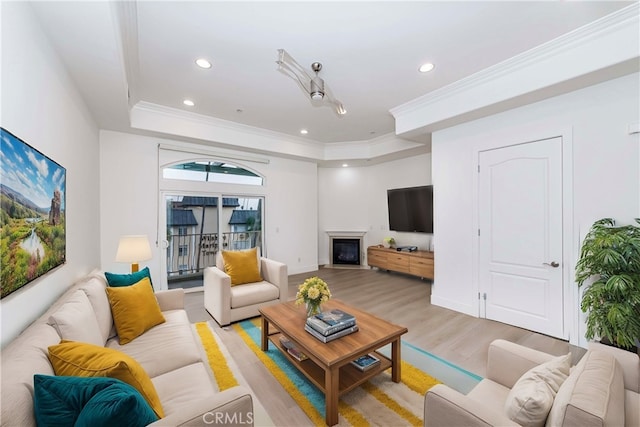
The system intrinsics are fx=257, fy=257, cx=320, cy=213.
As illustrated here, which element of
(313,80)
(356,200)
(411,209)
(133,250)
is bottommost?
(133,250)

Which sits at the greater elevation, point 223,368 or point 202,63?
point 202,63

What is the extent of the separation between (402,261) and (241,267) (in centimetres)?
328

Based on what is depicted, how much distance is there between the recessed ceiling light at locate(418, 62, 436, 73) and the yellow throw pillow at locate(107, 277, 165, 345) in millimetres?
3516

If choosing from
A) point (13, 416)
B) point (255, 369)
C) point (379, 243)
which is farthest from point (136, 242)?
point (379, 243)

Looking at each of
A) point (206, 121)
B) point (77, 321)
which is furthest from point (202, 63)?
point (77, 321)

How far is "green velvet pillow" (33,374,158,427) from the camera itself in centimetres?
83

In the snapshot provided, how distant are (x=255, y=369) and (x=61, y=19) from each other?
2.87 metres

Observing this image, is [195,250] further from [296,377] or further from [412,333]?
[412,333]

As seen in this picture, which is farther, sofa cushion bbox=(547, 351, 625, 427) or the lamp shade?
the lamp shade

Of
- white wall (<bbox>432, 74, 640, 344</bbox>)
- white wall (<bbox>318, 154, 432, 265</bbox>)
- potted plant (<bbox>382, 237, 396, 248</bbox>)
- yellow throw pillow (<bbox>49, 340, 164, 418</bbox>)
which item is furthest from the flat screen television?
yellow throw pillow (<bbox>49, 340, 164, 418</bbox>)

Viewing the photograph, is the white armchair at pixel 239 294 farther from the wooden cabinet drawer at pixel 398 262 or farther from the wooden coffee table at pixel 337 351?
the wooden cabinet drawer at pixel 398 262

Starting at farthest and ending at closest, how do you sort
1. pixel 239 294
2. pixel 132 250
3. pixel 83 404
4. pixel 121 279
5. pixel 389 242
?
pixel 389 242 → pixel 239 294 → pixel 132 250 → pixel 121 279 → pixel 83 404

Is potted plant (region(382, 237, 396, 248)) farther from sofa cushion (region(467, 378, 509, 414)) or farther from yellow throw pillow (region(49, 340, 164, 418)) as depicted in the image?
yellow throw pillow (region(49, 340, 164, 418))

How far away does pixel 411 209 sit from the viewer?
5324 mm
